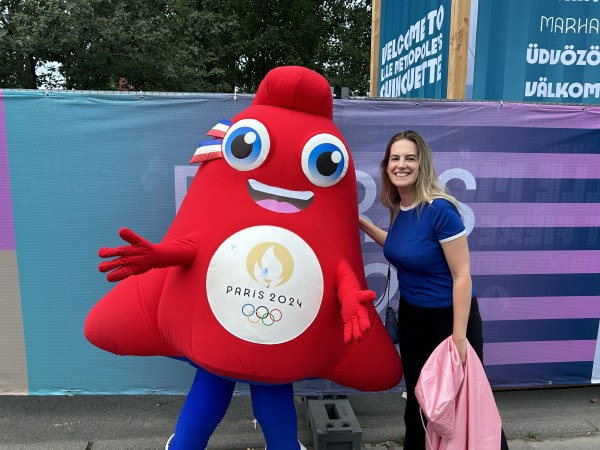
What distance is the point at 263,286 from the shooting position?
1894mm

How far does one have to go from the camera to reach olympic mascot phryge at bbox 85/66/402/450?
190 centimetres

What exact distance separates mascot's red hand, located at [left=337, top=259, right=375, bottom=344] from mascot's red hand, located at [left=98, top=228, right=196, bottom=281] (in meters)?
0.64

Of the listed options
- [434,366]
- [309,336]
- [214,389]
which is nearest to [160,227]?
[214,389]

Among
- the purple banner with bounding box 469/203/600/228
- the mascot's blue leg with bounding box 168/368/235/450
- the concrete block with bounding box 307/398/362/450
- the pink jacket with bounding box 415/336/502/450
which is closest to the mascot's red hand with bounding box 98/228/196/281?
the mascot's blue leg with bounding box 168/368/235/450

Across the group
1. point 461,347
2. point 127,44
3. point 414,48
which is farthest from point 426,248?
point 127,44

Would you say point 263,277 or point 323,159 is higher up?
point 323,159

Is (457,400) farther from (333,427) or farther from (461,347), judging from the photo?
(333,427)

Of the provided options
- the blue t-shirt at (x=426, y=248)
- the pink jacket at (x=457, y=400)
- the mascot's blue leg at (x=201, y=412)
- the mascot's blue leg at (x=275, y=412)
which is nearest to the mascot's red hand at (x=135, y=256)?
the mascot's blue leg at (x=201, y=412)

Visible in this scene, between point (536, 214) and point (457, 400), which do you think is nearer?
point (457, 400)

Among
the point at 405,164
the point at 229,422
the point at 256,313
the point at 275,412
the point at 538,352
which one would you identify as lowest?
the point at 229,422

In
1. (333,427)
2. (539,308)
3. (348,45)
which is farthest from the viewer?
(348,45)

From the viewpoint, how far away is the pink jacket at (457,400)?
2.06 metres

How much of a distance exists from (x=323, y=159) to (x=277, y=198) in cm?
25

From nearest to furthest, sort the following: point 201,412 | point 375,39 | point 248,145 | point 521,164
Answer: point 248,145 → point 201,412 → point 521,164 → point 375,39
